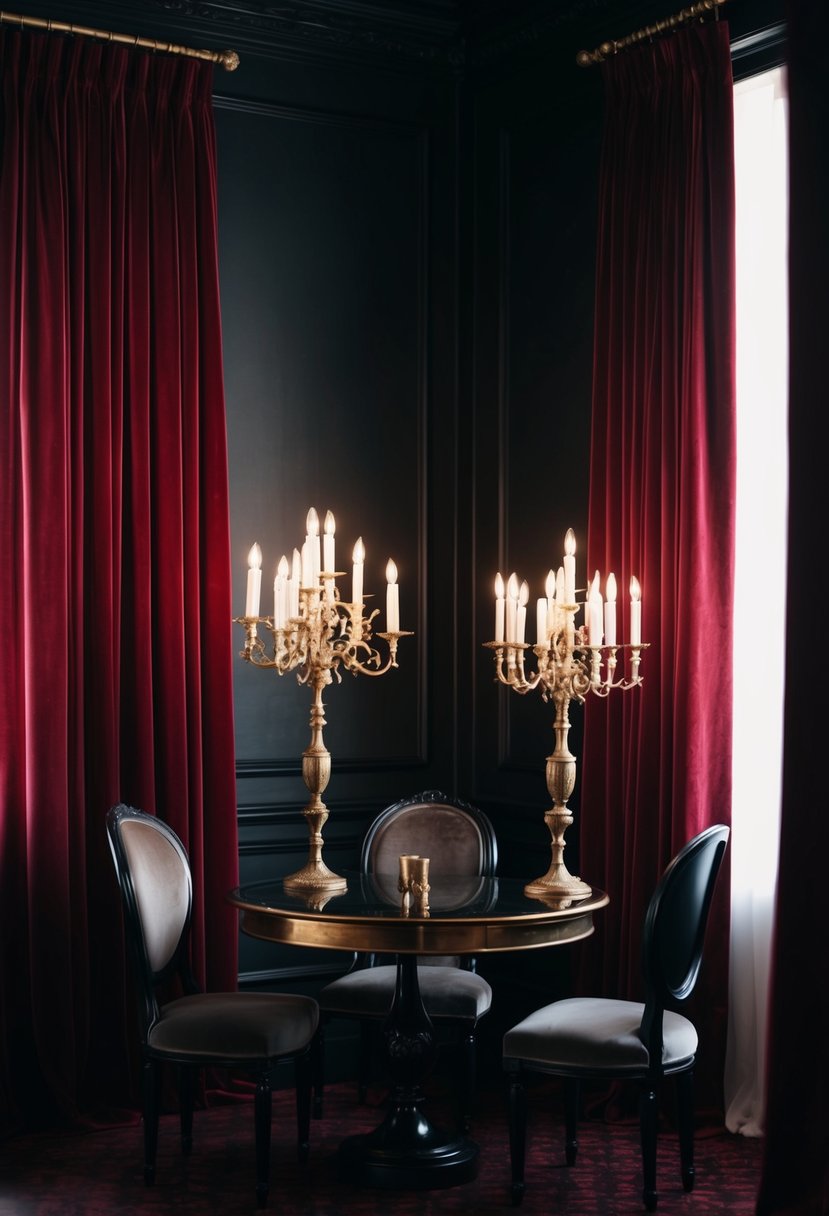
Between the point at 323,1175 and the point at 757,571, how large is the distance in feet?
6.91

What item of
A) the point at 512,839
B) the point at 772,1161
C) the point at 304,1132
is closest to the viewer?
the point at 772,1161

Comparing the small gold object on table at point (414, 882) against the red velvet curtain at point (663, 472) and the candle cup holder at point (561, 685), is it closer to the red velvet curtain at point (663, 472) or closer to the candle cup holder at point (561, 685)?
the candle cup holder at point (561, 685)

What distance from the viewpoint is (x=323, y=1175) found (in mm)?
3998

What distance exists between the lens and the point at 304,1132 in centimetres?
410

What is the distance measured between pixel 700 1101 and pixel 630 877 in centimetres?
67

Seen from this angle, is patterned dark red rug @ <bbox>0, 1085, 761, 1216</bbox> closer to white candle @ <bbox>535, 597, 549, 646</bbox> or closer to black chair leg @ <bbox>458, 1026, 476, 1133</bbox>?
black chair leg @ <bbox>458, 1026, 476, 1133</bbox>

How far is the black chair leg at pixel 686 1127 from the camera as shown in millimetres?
3816

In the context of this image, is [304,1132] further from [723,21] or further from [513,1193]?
[723,21]

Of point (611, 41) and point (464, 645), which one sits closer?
point (611, 41)

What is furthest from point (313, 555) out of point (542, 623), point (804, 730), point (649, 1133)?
point (649, 1133)

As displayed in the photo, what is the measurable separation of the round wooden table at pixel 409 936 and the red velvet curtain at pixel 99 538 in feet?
2.22

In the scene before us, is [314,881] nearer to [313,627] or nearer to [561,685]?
[313,627]

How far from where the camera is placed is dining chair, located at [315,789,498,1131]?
4254 millimetres

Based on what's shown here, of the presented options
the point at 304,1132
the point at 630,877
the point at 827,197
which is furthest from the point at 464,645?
the point at 827,197
